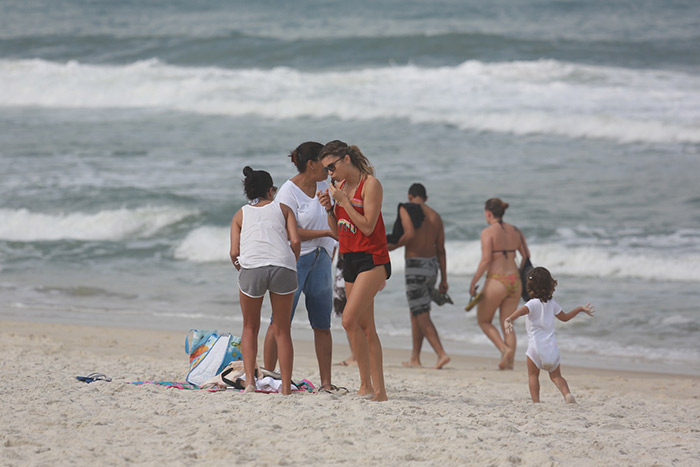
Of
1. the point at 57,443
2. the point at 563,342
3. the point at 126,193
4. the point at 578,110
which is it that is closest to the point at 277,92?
the point at 578,110

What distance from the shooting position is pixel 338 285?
7512 mm

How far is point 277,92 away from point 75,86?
7954mm

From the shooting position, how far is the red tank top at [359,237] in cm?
486

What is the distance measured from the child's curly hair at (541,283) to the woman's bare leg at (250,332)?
1.93 m

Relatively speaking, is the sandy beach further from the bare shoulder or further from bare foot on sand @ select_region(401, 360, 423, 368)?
the bare shoulder

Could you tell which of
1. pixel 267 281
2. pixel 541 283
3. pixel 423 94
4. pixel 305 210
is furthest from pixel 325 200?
pixel 423 94

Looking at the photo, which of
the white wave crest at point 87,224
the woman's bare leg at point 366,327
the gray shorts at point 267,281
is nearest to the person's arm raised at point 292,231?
the gray shorts at point 267,281

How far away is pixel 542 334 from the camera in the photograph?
5707 mm

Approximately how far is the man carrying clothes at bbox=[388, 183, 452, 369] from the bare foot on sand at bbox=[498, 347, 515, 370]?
0.57m

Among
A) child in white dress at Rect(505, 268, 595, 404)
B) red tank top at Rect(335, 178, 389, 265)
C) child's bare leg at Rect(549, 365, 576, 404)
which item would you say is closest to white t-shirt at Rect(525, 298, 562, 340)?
child in white dress at Rect(505, 268, 595, 404)

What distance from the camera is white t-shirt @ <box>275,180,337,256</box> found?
521 cm

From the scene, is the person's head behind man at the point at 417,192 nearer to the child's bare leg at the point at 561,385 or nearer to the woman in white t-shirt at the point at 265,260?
the child's bare leg at the point at 561,385

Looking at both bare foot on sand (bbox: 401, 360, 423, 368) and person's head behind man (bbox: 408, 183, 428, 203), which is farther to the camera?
person's head behind man (bbox: 408, 183, 428, 203)

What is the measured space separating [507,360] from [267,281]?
3346mm
